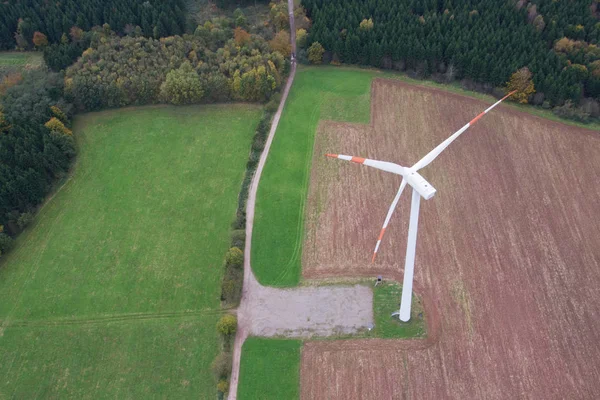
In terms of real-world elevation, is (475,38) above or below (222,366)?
above

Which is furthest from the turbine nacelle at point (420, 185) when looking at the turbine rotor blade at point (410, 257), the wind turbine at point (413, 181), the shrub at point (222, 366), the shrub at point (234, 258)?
the shrub at point (222, 366)

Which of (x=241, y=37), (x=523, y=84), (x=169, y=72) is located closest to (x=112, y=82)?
(x=169, y=72)

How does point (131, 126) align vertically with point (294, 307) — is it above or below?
above

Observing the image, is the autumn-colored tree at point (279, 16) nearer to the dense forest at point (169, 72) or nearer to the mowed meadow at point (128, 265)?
the dense forest at point (169, 72)

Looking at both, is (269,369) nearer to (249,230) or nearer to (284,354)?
(284,354)

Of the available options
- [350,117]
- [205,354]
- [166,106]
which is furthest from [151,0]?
[205,354]

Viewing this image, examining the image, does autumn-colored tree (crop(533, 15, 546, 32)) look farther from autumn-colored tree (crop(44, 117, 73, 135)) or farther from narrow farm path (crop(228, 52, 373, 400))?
autumn-colored tree (crop(44, 117, 73, 135))

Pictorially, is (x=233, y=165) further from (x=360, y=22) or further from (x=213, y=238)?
(x=360, y=22)
